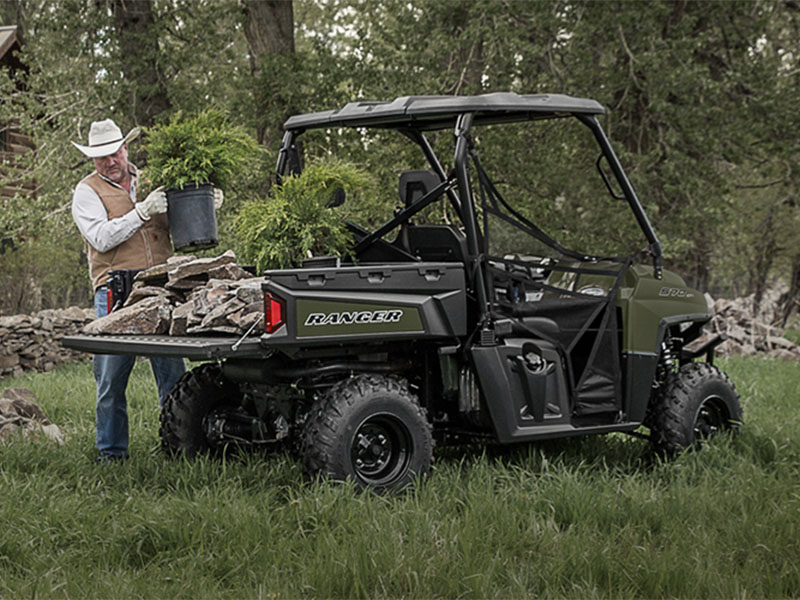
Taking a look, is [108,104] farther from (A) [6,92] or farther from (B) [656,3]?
(B) [656,3]

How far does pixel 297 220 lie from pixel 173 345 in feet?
3.35

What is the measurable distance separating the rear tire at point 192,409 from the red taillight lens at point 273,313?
42.7 inches

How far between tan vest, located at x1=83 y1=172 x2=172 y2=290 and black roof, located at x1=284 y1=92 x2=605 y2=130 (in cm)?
103

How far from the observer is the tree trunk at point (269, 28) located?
14.6m

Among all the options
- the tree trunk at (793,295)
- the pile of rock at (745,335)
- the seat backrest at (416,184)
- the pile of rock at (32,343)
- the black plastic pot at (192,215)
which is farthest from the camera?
the tree trunk at (793,295)

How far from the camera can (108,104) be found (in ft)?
48.5

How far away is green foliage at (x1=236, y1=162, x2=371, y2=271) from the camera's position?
567cm

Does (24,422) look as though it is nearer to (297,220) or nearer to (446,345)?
(297,220)

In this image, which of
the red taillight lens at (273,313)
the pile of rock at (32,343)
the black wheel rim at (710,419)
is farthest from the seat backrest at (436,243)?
the pile of rock at (32,343)

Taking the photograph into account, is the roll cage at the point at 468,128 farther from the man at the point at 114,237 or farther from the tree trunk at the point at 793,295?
the tree trunk at the point at 793,295

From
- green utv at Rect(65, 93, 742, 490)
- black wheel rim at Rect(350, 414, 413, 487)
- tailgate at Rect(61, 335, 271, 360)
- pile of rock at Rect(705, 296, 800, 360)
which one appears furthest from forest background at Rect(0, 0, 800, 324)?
black wheel rim at Rect(350, 414, 413, 487)

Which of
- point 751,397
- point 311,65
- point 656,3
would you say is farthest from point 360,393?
point 656,3

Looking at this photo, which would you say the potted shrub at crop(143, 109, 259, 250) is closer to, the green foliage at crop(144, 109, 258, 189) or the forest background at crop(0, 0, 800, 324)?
the green foliage at crop(144, 109, 258, 189)

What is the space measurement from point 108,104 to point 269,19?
248 centimetres
